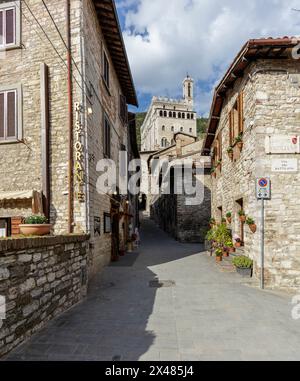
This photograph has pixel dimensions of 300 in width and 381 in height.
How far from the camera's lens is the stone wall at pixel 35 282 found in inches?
152

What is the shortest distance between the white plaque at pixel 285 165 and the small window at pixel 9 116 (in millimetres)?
7842

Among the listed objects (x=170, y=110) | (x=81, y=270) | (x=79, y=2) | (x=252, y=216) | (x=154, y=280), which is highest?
(x=170, y=110)

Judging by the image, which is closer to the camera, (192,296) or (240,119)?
(192,296)

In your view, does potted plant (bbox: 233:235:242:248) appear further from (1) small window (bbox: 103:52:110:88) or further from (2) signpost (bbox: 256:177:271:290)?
(1) small window (bbox: 103:52:110:88)

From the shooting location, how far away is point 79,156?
7.82 metres

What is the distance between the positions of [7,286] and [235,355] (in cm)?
344

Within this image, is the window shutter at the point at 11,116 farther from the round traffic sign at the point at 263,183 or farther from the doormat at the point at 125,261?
the round traffic sign at the point at 263,183

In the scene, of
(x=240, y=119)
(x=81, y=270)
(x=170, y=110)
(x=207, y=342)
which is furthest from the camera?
(x=170, y=110)

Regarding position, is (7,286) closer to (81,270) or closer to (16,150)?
(81,270)

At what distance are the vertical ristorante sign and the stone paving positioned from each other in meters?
2.80

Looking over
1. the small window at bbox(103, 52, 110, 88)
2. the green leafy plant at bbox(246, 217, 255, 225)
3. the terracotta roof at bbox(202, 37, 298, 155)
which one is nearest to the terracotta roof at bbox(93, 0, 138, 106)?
the small window at bbox(103, 52, 110, 88)

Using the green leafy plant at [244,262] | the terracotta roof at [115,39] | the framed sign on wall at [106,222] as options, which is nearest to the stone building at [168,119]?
the terracotta roof at [115,39]
